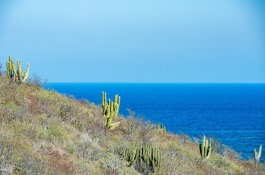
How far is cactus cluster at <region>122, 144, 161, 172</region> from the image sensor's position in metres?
15.9

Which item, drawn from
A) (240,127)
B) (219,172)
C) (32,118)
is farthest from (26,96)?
(240,127)

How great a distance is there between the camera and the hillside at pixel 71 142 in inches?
488

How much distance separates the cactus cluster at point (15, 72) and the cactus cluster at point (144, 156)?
7074mm

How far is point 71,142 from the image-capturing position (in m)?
15.0

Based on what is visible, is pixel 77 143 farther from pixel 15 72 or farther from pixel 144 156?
pixel 15 72

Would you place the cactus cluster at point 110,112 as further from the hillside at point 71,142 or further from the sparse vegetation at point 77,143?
the hillside at point 71,142

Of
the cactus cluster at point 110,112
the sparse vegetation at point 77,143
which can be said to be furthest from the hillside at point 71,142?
the cactus cluster at point 110,112

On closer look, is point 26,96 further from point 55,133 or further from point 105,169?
point 105,169

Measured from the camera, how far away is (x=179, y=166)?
57.4ft

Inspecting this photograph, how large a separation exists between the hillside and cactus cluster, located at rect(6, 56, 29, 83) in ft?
1.58

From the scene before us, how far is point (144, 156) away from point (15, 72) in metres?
7.98

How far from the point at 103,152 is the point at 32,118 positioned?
2.65m

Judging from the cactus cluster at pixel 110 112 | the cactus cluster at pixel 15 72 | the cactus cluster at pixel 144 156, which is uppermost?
the cactus cluster at pixel 15 72

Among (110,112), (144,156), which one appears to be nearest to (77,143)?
(144,156)
